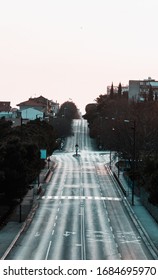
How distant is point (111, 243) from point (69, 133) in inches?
4861

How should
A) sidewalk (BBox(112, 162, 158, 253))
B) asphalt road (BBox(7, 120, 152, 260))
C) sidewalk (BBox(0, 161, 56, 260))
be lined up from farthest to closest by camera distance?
sidewalk (BBox(112, 162, 158, 253)), sidewalk (BBox(0, 161, 56, 260)), asphalt road (BBox(7, 120, 152, 260))

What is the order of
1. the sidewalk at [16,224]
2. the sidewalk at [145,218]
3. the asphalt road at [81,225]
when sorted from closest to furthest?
the asphalt road at [81,225]
the sidewalk at [16,224]
the sidewalk at [145,218]

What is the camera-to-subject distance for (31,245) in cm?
3822

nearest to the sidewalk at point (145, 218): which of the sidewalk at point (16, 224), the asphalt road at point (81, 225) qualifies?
the asphalt road at point (81, 225)

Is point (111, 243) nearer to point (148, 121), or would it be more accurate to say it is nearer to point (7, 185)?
point (7, 185)

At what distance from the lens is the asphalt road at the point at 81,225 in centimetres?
3600

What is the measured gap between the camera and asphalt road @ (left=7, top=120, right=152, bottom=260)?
118 ft

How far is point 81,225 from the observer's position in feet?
152

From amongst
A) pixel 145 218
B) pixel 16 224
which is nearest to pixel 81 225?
pixel 16 224

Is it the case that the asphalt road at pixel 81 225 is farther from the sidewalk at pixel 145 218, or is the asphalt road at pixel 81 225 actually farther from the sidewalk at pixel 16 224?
the sidewalk at pixel 145 218

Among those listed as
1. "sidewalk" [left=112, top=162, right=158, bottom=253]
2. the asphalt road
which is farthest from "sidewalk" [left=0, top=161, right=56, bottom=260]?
"sidewalk" [left=112, top=162, right=158, bottom=253]

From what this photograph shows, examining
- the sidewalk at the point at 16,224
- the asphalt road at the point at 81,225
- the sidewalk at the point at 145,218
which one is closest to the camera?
the asphalt road at the point at 81,225

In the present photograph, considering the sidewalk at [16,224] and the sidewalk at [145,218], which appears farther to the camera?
the sidewalk at [145,218]

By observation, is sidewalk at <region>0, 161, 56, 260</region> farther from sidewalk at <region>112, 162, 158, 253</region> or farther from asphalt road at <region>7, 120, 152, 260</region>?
sidewalk at <region>112, 162, 158, 253</region>
